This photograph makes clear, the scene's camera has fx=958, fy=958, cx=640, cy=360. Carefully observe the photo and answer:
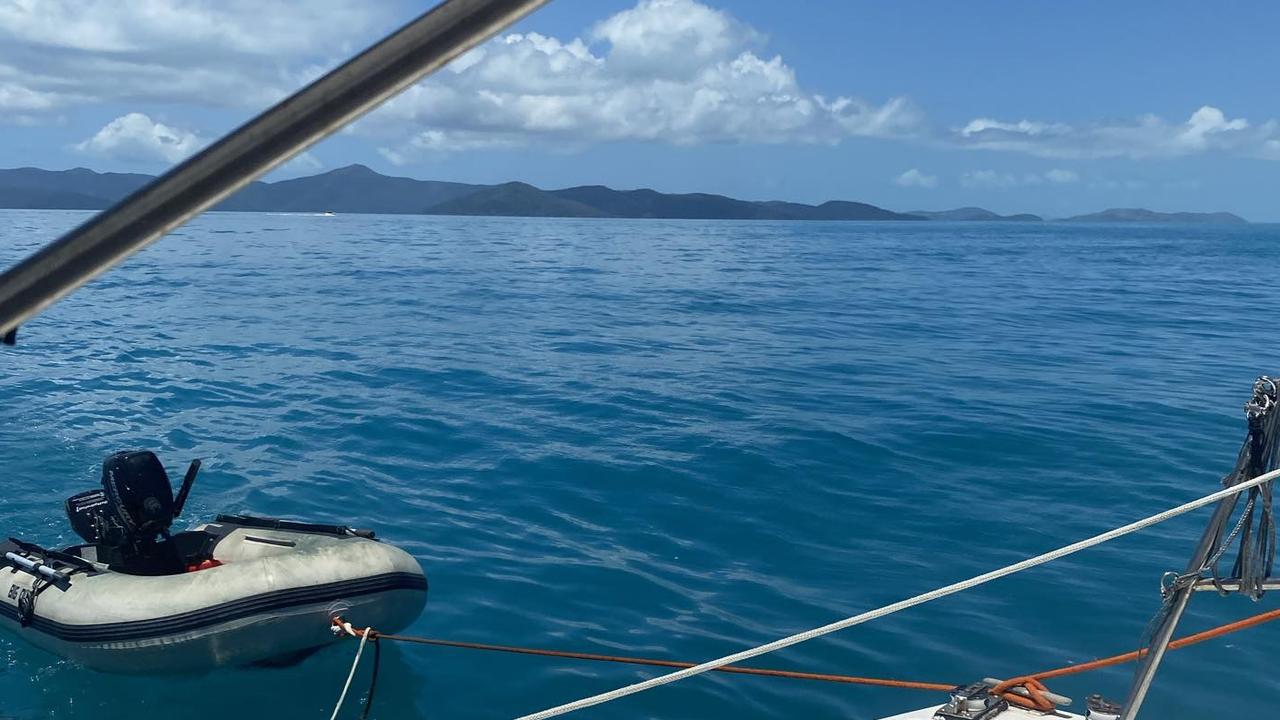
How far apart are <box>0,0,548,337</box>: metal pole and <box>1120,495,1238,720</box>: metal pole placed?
10.3 feet

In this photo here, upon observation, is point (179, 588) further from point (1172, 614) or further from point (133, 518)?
point (1172, 614)

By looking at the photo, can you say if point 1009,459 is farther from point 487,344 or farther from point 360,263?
point 360,263

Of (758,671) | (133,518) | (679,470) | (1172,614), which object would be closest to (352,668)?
(133,518)

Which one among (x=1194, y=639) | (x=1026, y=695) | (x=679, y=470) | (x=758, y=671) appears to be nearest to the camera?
(x=1194, y=639)

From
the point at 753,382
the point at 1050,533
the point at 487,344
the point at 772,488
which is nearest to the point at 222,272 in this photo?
the point at 487,344

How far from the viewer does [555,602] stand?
7.47m

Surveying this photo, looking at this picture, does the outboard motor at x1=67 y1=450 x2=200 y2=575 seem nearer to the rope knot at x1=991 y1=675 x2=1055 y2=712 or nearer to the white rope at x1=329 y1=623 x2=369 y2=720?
the white rope at x1=329 y1=623 x2=369 y2=720

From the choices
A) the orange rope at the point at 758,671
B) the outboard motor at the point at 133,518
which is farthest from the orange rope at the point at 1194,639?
the outboard motor at the point at 133,518

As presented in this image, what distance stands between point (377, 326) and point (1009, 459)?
15.2 meters

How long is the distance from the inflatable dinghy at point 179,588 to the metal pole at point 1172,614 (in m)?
4.48

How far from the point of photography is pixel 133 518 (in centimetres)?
645

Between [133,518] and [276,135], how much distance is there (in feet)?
21.2

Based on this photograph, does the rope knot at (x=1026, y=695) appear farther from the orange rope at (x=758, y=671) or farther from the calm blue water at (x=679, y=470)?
the calm blue water at (x=679, y=470)

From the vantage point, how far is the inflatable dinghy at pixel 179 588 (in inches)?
230
